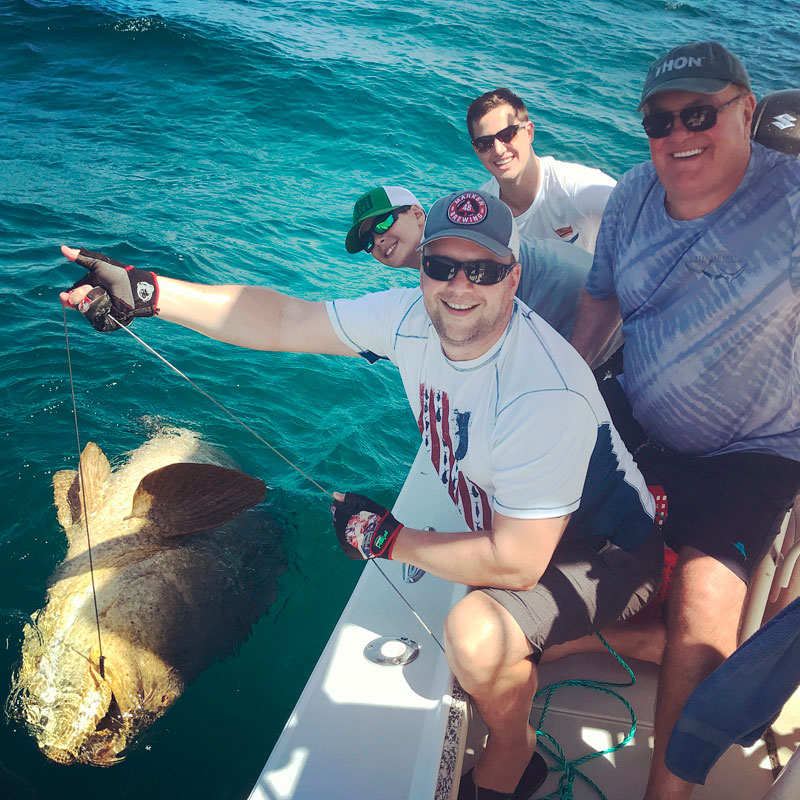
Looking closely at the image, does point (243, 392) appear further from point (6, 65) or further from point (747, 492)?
point (6, 65)

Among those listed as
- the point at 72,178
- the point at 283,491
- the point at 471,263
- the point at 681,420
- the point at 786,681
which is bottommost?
the point at 283,491

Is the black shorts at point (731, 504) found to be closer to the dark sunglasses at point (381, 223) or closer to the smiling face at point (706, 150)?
the smiling face at point (706, 150)

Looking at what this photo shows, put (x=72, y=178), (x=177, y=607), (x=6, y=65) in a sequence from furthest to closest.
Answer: (x=6, y=65) < (x=72, y=178) < (x=177, y=607)

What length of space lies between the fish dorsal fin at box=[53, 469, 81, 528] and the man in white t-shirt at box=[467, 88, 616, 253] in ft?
9.60

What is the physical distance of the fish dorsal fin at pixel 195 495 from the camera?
3.46m

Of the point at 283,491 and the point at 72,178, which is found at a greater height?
the point at 72,178

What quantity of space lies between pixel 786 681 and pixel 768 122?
7.82 ft

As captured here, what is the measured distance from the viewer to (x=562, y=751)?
7.75ft

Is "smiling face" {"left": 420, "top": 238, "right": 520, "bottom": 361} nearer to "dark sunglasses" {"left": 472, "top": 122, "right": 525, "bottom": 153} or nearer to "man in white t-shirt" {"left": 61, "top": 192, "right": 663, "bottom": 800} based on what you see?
"man in white t-shirt" {"left": 61, "top": 192, "right": 663, "bottom": 800}

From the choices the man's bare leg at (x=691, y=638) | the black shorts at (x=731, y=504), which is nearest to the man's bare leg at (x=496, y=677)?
the man's bare leg at (x=691, y=638)

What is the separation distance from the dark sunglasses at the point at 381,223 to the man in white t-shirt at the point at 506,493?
1044 mm

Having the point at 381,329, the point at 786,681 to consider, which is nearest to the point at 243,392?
the point at 381,329

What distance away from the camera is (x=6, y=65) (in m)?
10.8

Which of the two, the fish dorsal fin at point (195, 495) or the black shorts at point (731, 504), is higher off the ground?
the black shorts at point (731, 504)
